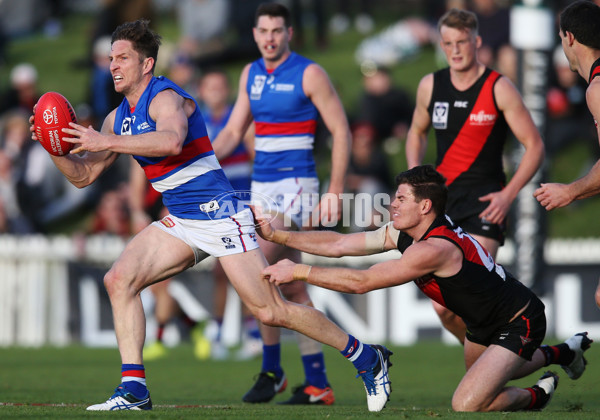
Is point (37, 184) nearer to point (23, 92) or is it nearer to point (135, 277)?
point (23, 92)

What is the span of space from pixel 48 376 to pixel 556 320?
721cm

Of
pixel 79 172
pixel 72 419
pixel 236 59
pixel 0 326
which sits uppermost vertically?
pixel 236 59

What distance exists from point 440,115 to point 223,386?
10.4 feet

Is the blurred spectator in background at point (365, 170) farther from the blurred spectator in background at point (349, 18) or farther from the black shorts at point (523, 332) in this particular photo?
the blurred spectator in background at point (349, 18)

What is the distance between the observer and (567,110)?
1669 cm

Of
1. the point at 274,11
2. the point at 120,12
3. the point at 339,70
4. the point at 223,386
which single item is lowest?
the point at 223,386

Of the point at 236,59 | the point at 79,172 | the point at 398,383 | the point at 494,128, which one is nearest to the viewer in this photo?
the point at 79,172

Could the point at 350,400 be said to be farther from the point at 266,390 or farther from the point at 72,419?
the point at 72,419

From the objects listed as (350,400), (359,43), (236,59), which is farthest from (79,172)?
(359,43)

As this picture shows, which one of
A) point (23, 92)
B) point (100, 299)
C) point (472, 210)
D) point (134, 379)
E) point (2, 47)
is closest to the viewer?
point (134, 379)

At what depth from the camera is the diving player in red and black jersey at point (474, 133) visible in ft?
25.9

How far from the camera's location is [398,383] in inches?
368

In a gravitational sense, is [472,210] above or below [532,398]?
above

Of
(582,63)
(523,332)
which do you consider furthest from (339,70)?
(523,332)
